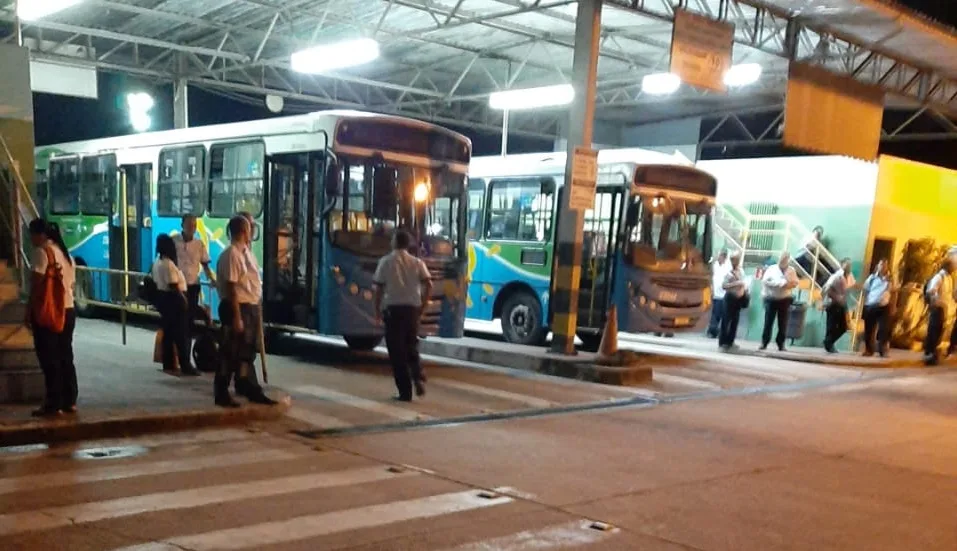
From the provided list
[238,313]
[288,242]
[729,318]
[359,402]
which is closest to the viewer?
[238,313]

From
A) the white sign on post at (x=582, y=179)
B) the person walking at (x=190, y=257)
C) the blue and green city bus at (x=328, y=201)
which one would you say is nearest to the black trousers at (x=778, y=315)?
the white sign on post at (x=582, y=179)

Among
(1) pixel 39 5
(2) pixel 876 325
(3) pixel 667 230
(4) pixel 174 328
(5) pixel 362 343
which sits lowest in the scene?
(5) pixel 362 343

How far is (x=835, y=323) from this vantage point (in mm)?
18016

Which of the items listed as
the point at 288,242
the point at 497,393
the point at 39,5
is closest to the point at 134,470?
the point at 497,393

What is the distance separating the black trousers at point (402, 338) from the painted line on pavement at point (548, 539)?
13.9 ft

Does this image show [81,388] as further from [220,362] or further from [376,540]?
[376,540]

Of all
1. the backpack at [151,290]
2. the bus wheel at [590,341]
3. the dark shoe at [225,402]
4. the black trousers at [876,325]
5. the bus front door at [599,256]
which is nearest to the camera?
the dark shoe at [225,402]

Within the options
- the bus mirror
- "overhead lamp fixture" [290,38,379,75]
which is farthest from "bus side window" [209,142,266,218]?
"overhead lamp fixture" [290,38,379,75]

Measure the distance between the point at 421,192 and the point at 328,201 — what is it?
1442mm

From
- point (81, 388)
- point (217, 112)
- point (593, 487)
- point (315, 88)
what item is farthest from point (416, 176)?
point (217, 112)

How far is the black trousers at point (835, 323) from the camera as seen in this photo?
17906 millimetres

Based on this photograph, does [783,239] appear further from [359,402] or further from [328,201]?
[359,402]

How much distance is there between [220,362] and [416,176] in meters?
4.83

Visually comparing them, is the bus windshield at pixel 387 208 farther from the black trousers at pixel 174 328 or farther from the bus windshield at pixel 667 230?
the bus windshield at pixel 667 230
